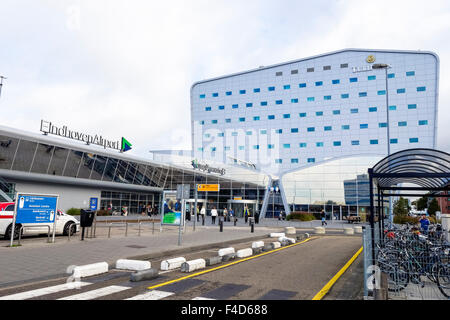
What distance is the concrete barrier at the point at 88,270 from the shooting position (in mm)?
7887

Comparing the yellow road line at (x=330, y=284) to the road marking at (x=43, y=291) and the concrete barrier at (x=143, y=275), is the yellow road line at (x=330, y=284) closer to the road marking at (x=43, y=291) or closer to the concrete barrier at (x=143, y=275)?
the concrete barrier at (x=143, y=275)

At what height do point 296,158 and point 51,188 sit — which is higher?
point 296,158

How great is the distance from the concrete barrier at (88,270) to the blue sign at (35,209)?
6216mm

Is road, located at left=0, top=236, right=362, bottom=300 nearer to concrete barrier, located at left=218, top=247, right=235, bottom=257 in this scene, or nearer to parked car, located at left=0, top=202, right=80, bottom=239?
concrete barrier, located at left=218, top=247, right=235, bottom=257

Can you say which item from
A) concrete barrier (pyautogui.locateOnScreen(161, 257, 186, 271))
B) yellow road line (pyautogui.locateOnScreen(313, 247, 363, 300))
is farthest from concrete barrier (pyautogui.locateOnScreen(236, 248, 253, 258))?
yellow road line (pyautogui.locateOnScreen(313, 247, 363, 300))

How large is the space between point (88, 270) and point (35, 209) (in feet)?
22.2

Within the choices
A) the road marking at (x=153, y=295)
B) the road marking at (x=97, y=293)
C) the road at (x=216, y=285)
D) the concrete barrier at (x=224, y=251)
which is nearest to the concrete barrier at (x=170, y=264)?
the road at (x=216, y=285)

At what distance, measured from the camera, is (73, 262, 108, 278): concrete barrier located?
25.9 feet

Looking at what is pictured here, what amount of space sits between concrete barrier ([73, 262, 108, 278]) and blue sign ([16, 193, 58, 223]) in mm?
6216

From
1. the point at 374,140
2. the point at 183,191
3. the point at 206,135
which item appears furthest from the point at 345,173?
the point at 206,135

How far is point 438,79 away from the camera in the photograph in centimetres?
6025

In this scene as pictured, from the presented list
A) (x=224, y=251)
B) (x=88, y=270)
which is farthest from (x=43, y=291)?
(x=224, y=251)

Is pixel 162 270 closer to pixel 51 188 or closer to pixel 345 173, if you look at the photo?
pixel 51 188
